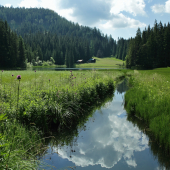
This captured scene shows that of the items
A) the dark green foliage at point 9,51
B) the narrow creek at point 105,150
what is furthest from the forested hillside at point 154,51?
the narrow creek at point 105,150

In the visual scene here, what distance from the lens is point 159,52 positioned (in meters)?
67.8

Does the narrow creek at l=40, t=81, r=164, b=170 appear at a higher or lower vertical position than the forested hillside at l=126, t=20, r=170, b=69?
lower

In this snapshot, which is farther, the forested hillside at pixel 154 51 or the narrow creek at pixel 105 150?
the forested hillside at pixel 154 51

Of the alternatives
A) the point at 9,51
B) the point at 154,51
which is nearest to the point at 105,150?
the point at 9,51

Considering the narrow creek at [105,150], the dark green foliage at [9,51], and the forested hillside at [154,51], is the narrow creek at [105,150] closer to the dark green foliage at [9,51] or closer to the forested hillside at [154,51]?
the dark green foliage at [9,51]

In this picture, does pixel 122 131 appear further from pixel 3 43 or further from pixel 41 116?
Answer: pixel 3 43

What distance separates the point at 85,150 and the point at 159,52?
72.4 m

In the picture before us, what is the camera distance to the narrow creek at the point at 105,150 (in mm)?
5410

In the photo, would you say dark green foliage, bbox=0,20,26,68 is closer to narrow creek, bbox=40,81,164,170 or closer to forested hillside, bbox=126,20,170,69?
forested hillside, bbox=126,20,170,69

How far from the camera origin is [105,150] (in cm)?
643

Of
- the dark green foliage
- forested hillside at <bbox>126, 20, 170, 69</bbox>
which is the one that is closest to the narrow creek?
the dark green foliage

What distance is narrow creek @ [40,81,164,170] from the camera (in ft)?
17.7

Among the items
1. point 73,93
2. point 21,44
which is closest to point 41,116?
point 73,93

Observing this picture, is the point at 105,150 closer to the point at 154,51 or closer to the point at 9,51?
the point at 9,51
